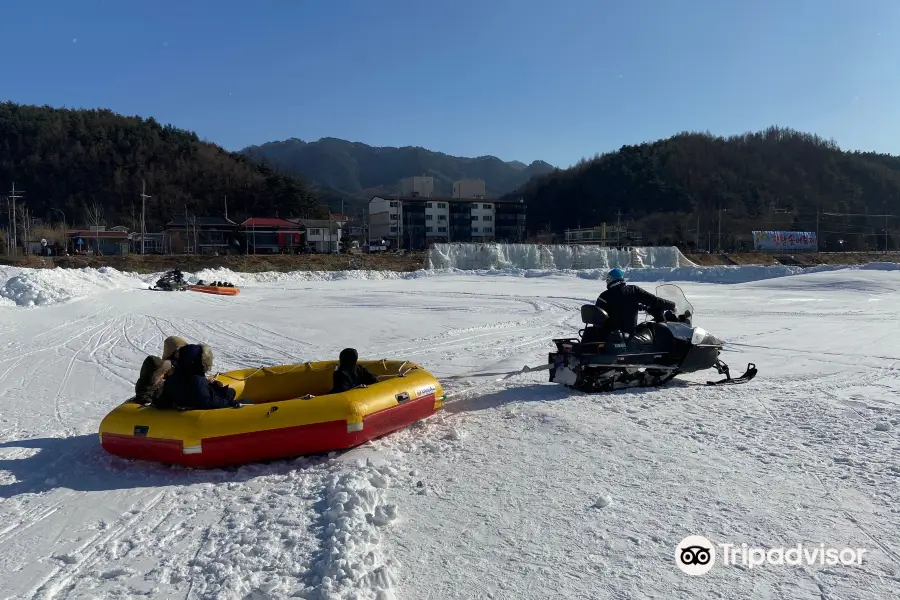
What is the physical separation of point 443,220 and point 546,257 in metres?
30.0

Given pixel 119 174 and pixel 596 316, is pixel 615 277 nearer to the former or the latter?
pixel 596 316

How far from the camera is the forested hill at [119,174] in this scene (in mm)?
87375

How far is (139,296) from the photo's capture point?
22.5 meters

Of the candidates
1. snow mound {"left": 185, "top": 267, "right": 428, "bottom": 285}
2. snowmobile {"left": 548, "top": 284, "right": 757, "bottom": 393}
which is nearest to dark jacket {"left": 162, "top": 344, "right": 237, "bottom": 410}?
snowmobile {"left": 548, "top": 284, "right": 757, "bottom": 393}

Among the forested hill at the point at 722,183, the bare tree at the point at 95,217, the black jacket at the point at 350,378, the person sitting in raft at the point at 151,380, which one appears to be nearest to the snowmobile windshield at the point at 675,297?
the black jacket at the point at 350,378

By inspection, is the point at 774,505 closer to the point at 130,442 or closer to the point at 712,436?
the point at 712,436

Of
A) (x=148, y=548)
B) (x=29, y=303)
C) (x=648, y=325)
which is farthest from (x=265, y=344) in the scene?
(x=29, y=303)

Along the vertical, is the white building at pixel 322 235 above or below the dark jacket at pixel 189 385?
above

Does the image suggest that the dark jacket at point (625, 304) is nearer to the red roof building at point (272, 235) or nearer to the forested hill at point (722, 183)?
the red roof building at point (272, 235)

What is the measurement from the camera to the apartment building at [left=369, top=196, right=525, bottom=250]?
76.4 m

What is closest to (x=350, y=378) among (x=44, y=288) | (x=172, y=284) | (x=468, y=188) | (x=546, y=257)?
(x=44, y=288)

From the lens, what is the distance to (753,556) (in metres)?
3.36

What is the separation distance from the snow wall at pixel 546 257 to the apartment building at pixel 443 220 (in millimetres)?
26305

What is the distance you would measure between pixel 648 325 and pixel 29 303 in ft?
60.0
